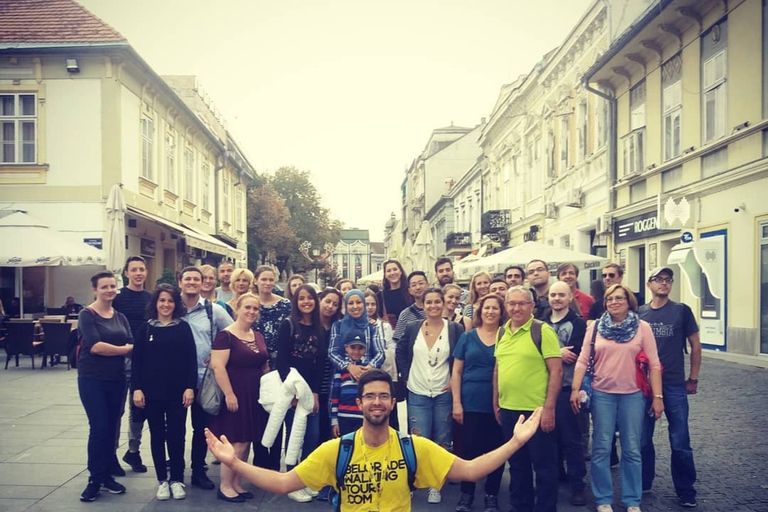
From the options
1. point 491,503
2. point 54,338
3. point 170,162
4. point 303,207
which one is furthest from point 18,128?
point 303,207

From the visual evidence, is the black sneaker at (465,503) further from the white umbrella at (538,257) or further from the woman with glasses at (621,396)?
the white umbrella at (538,257)

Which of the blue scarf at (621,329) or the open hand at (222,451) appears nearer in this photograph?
the open hand at (222,451)

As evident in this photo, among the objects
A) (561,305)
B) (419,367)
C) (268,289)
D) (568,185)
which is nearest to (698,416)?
(561,305)

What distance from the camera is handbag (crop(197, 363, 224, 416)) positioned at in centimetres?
611

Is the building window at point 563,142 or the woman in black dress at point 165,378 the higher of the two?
the building window at point 563,142

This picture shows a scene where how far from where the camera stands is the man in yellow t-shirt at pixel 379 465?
3.45m

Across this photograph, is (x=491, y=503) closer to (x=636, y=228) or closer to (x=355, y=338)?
(x=355, y=338)

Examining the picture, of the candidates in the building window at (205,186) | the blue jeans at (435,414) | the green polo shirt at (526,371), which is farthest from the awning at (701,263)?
the building window at (205,186)

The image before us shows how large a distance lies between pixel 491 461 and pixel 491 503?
8.39 feet

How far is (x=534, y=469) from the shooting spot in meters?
5.43

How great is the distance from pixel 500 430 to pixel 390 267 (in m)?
2.90

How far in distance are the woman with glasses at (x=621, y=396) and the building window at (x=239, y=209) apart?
36881 mm

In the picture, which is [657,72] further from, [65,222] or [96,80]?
[65,222]

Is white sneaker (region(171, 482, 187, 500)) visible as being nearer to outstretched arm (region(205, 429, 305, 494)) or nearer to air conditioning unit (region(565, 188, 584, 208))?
outstretched arm (region(205, 429, 305, 494))
